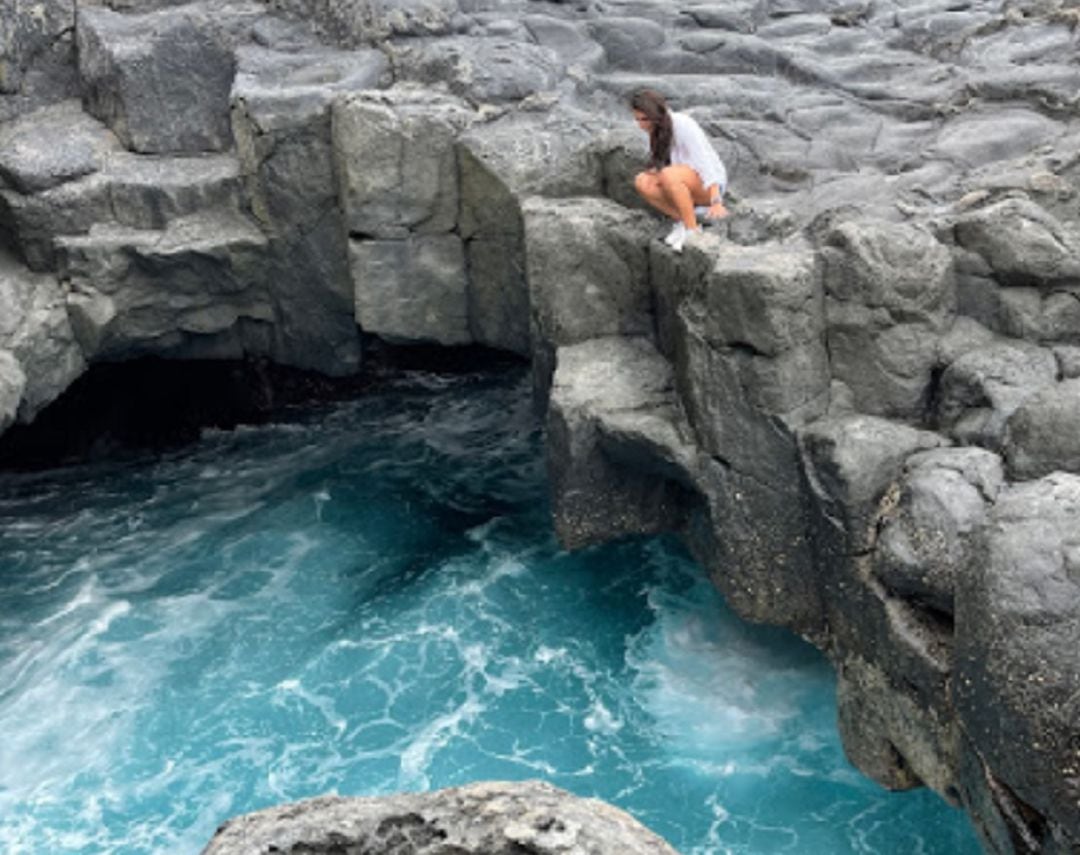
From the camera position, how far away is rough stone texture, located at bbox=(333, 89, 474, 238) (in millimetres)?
12656

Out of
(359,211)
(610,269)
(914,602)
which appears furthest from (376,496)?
(914,602)

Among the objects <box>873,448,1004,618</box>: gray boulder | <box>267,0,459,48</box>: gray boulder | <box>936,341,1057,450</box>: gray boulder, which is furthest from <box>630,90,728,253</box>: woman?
<box>267,0,459,48</box>: gray boulder

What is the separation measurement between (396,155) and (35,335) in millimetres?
4086

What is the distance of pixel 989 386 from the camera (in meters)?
9.44

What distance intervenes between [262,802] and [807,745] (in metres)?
4.24

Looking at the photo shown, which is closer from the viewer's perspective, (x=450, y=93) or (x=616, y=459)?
(x=616, y=459)

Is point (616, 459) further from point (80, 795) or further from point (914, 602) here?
point (80, 795)

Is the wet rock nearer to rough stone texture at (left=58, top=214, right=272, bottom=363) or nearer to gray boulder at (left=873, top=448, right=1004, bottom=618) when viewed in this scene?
rough stone texture at (left=58, top=214, right=272, bottom=363)

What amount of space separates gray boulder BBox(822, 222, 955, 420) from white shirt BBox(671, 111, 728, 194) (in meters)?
1.34

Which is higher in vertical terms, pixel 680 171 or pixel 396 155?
pixel 680 171

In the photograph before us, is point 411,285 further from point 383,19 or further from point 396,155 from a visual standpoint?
point 383,19

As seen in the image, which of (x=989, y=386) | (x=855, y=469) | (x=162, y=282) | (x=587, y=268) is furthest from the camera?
(x=162, y=282)

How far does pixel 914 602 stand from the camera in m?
8.79

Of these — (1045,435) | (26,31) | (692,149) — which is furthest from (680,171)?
(26,31)
